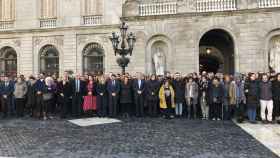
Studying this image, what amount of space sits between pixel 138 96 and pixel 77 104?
2.56 m

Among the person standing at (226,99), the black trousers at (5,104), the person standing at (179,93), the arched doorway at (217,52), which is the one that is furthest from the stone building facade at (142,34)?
the black trousers at (5,104)

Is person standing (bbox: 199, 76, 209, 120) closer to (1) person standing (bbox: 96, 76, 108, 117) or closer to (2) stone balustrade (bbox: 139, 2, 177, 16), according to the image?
(1) person standing (bbox: 96, 76, 108, 117)

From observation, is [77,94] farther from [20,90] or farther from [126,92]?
[20,90]

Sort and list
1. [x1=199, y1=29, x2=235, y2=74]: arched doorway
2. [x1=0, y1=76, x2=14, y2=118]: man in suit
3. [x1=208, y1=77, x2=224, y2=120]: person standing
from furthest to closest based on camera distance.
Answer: [x1=199, y1=29, x2=235, y2=74]: arched doorway
[x1=0, y1=76, x2=14, y2=118]: man in suit
[x1=208, y1=77, x2=224, y2=120]: person standing

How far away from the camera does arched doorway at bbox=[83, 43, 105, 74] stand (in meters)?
26.0

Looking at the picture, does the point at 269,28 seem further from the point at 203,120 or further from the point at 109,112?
the point at 109,112

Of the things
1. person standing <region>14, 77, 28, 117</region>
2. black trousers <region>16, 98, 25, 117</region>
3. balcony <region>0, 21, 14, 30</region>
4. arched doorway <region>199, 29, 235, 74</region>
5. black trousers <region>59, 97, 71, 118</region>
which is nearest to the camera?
black trousers <region>59, 97, 71, 118</region>

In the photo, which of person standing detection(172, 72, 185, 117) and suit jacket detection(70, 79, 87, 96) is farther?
suit jacket detection(70, 79, 87, 96)

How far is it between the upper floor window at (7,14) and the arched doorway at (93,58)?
587 centimetres

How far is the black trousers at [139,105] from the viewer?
1667 cm

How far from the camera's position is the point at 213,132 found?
1263cm

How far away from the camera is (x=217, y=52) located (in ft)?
94.4

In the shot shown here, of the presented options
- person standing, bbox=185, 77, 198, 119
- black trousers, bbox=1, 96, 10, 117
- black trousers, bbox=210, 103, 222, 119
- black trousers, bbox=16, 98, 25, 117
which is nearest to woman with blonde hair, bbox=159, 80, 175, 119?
person standing, bbox=185, 77, 198, 119

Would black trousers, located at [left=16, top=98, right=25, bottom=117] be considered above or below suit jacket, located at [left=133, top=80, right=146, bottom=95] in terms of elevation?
below
